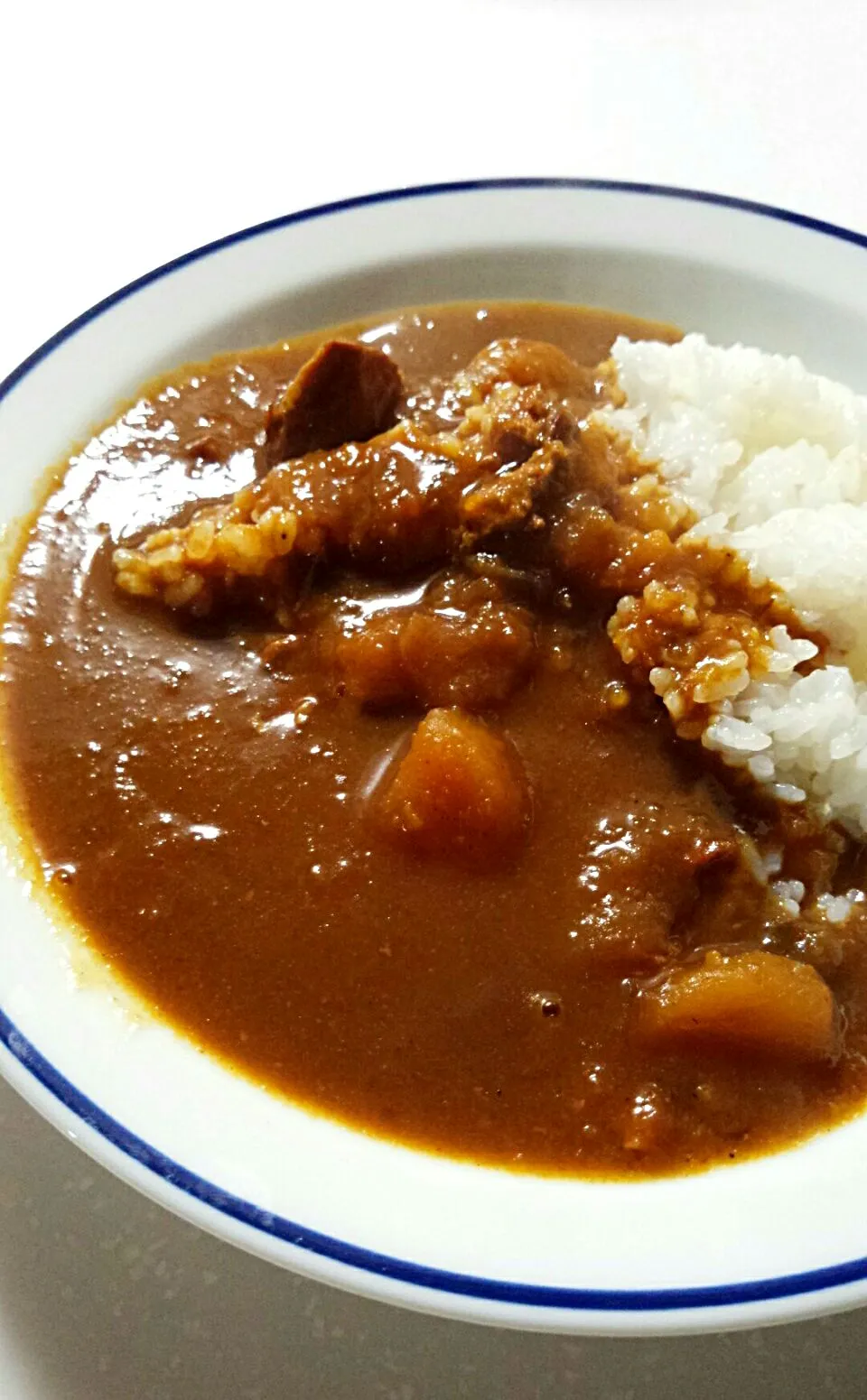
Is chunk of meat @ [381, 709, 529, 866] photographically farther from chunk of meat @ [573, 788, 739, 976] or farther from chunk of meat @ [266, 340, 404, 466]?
chunk of meat @ [266, 340, 404, 466]

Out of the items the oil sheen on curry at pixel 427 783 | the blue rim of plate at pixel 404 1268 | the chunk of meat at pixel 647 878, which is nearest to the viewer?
the blue rim of plate at pixel 404 1268

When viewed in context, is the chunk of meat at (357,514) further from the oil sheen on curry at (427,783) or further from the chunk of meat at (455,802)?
the chunk of meat at (455,802)

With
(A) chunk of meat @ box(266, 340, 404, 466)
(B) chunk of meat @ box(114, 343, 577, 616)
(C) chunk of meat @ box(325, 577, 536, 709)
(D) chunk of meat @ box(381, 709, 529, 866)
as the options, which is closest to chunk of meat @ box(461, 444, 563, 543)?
(B) chunk of meat @ box(114, 343, 577, 616)

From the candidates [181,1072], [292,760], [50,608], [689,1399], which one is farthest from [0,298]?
[689,1399]

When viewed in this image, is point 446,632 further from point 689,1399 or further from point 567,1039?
point 689,1399

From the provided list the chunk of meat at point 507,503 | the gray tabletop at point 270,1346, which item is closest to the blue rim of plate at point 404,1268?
the gray tabletop at point 270,1346

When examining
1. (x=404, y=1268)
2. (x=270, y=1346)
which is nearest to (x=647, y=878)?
(x=404, y=1268)
